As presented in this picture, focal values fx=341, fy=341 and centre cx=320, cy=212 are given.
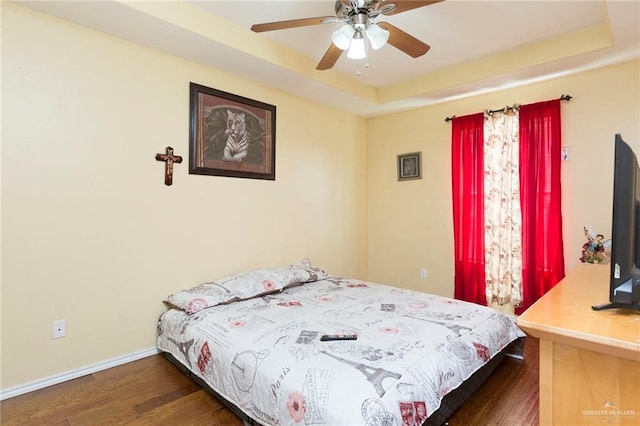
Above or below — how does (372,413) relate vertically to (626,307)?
below

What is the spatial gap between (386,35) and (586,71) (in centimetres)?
215

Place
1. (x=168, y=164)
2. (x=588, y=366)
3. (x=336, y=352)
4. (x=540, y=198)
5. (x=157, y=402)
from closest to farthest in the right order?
(x=588, y=366), (x=336, y=352), (x=157, y=402), (x=168, y=164), (x=540, y=198)

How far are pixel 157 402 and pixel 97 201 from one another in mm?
1365

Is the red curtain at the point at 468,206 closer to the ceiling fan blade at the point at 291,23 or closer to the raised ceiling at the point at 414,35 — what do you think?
the raised ceiling at the point at 414,35

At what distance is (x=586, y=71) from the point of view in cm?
295

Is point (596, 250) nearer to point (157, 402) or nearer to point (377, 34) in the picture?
point (377, 34)

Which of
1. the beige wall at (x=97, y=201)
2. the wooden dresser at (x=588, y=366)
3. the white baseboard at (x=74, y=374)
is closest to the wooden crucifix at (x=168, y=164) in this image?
the beige wall at (x=97, y=201)

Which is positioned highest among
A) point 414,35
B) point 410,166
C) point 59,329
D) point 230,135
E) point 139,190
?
point 414,35

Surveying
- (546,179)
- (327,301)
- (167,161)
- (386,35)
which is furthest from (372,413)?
(546,179)

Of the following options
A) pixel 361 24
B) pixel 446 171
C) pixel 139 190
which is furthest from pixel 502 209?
pixel 139 190

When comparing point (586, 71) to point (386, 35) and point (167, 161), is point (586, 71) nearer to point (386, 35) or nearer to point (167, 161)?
point (386, 35)

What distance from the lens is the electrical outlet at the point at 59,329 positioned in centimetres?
218

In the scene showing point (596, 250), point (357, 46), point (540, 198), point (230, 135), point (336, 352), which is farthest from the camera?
point (540, 198)

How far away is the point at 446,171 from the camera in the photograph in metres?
3.80
